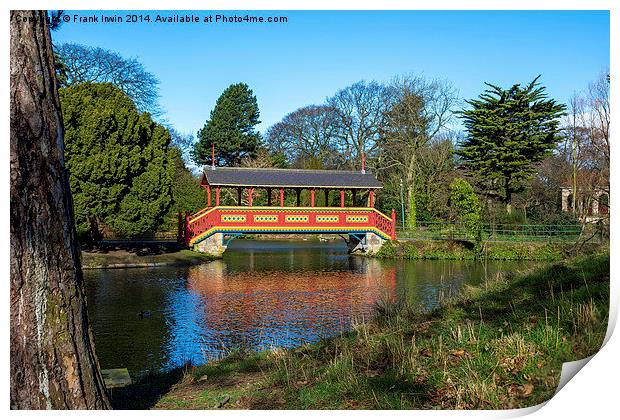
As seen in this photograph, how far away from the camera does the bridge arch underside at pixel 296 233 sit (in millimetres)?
21781

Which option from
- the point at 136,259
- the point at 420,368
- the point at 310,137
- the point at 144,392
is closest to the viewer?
the point at 420,368

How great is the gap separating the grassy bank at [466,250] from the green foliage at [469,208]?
0.66 m

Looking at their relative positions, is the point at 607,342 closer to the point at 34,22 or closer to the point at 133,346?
the point at 34,22

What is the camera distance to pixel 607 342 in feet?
17.4

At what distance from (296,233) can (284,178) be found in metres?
2.22

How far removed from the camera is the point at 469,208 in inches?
838

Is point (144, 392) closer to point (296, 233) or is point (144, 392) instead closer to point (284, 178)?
point (296, 233)

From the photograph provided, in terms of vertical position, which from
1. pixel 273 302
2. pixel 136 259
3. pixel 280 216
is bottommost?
pixel 273 302

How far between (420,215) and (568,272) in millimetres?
20535

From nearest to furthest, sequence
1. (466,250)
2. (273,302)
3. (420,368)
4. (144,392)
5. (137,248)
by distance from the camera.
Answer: (420,368) → (144,392) → (273,302) → (137,248) → (466,250)

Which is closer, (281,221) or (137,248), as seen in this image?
(137,248)

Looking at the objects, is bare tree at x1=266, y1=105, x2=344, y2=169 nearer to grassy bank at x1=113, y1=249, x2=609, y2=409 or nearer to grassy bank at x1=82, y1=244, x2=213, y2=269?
grassy bank at x1=82, y1=244, x2=213, y2=269

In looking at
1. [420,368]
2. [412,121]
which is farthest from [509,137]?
[420,368]

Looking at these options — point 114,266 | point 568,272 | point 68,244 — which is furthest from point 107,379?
point 114,266
